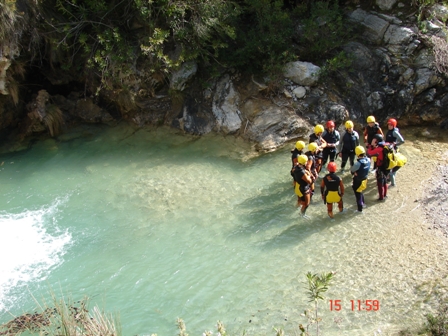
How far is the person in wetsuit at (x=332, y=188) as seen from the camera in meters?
7.95

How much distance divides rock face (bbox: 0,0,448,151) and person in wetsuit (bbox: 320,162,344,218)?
116 inches

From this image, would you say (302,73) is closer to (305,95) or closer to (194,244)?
(305,95)

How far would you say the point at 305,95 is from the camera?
11.5m

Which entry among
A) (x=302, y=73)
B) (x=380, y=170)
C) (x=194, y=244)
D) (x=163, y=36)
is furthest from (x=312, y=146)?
(x=163, y=36)

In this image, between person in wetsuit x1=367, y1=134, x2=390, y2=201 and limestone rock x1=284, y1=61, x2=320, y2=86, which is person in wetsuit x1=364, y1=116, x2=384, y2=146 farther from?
limestone rock x1=284, y1=61, x2=320, y2=86

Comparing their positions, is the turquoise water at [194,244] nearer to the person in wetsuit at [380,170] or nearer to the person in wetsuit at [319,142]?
the person in wetsuit at [380,170]

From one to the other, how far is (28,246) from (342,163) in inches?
290

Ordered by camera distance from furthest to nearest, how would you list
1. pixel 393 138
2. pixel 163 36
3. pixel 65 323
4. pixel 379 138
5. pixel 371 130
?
pixel 163 36 < pixel 371 130 < pixel 393 138 < pixel 379 138 < pixel 65 323

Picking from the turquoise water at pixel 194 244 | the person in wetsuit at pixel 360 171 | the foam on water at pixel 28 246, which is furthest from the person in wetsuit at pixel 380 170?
the foam on water at pixel 28 246

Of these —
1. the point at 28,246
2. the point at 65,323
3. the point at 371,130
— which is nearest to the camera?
the point at 65,323

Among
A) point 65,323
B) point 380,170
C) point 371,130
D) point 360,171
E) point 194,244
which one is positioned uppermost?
point 371,130

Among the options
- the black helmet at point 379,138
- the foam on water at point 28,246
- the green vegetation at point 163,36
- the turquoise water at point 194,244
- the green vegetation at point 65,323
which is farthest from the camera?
the green vegetation at point 163,36

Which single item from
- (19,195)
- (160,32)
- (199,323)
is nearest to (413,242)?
(199,323)

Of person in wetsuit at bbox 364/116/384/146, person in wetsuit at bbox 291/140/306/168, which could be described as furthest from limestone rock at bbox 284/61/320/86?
person in wetsuit at bbox 291/140/306/168
